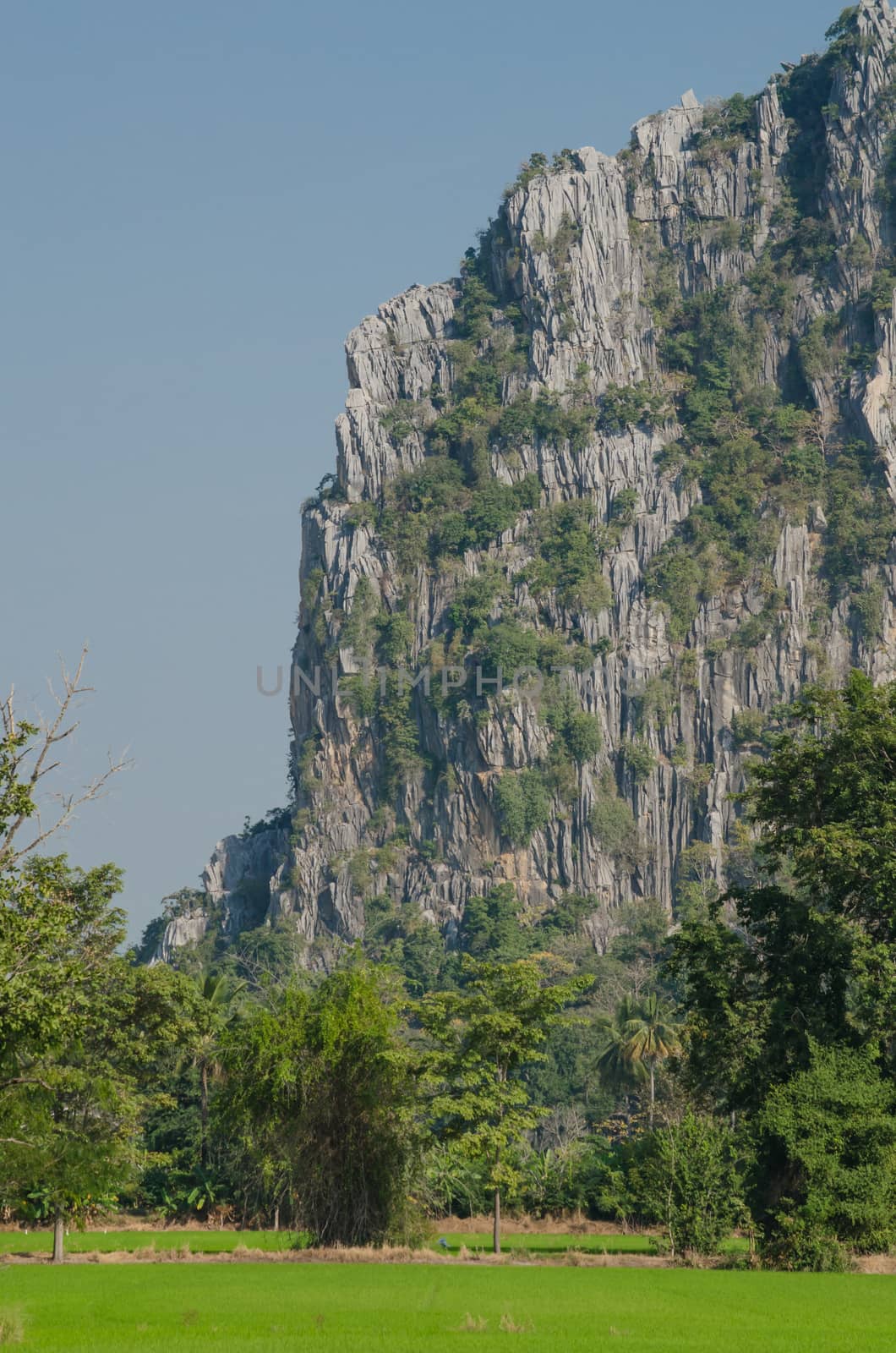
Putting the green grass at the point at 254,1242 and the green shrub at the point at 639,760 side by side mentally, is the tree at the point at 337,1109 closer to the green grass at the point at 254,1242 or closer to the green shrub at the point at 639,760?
the green grass at the point at 254,1242

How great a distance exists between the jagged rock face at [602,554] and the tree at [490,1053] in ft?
219

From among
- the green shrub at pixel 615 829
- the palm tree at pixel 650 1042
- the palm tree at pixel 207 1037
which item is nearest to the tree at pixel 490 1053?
the palm tree at pixel 207 1037

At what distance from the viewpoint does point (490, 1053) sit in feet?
144

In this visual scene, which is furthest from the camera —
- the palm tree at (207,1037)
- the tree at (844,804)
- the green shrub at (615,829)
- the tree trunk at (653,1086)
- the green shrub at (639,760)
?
the green shrub at (639,760)

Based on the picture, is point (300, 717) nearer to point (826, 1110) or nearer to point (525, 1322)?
point (826, 1110)

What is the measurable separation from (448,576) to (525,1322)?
323 feet

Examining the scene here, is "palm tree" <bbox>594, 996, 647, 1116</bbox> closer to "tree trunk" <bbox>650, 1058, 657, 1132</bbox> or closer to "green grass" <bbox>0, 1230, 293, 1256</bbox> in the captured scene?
"tree trunk" <bbox>650, 1058, 657, 1132</bbox>

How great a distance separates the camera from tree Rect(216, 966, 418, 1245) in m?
41.7

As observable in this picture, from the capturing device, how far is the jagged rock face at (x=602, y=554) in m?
116

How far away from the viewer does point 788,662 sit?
11575 cm

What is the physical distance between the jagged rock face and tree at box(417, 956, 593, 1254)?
6671 cm

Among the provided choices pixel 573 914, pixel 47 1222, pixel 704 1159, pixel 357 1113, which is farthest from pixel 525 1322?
pixel 573 914

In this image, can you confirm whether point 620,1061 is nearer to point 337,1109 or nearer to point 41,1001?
point 337,1109

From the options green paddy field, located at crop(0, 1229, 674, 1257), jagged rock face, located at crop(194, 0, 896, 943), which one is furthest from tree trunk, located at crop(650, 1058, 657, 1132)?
jagged rock face, located at crop(194, 0, 896, 943)
